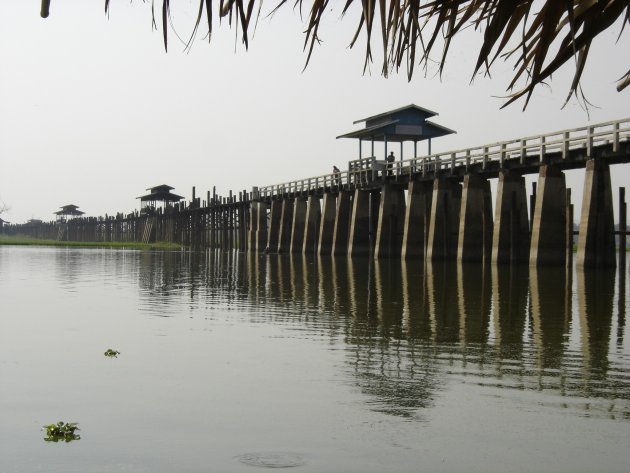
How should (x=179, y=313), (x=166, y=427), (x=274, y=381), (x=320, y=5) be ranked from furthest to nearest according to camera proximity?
1. (x=179, y=313)
2. (x=274, y=381)
3. (x=166, y=427)
4. (x=320, y=5)

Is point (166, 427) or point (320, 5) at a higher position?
point (320, 5)

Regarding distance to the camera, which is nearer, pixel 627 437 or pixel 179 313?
pixel 627 437

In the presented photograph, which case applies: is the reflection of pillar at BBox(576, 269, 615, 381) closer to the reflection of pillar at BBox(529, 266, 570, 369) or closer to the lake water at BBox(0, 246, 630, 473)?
the lake water at BBox(0, 246, 630, 473)

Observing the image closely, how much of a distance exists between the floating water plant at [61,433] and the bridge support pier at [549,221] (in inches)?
936

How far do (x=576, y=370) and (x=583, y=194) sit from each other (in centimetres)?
1928

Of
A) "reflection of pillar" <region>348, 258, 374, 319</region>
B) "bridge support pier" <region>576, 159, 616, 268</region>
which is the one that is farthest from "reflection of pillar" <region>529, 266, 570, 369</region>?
"reflection of pillar" <region>348, 258, 374, 319</region>

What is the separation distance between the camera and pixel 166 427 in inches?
243

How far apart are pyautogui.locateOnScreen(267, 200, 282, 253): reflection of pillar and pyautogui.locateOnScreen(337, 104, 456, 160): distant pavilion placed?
15.0 m

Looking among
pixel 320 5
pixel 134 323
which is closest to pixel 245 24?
pixel 320 5

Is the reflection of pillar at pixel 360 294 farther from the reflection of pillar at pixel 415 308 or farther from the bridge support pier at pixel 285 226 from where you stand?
the bridge support pier at pixel 285 226

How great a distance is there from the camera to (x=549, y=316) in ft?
45.5

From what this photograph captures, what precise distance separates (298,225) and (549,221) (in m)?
28.7

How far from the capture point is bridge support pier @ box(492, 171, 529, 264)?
103 ft

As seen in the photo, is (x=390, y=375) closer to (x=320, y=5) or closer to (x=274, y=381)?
(x=274, y=381)
